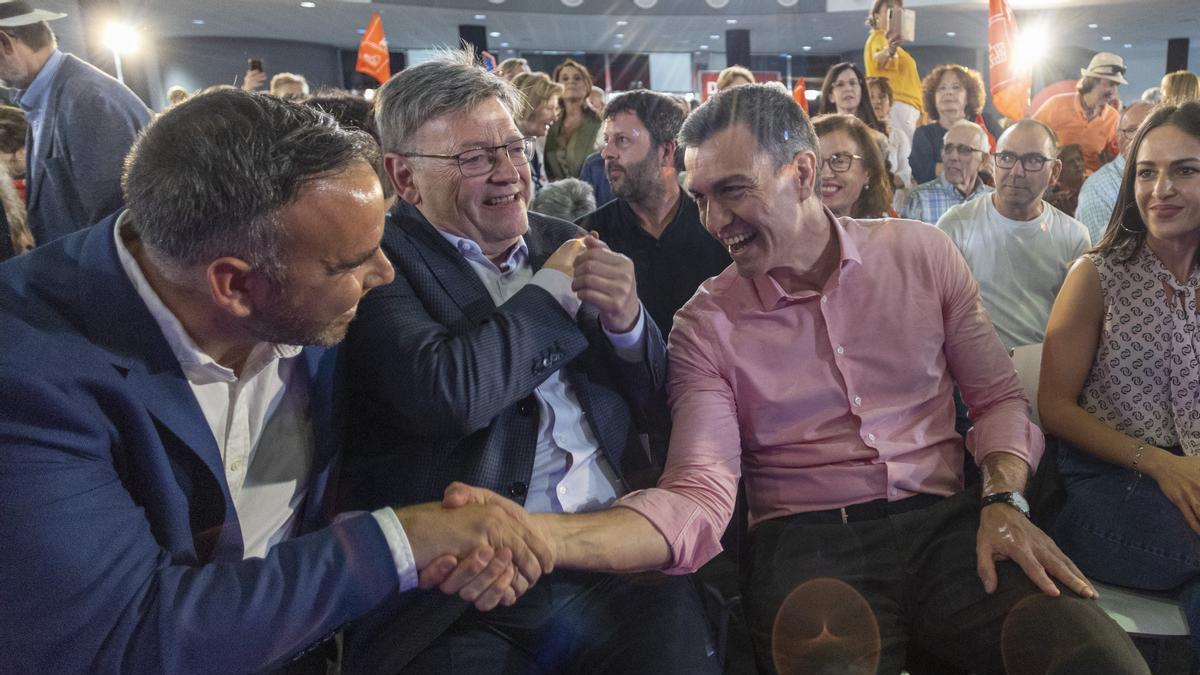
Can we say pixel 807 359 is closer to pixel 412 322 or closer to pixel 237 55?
pixel 412 322

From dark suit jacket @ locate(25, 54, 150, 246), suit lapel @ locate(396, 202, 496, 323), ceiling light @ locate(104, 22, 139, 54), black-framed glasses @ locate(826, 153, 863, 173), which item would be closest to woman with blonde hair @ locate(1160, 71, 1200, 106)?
black-framed glasses @ locate(826, 153, 863, 173)

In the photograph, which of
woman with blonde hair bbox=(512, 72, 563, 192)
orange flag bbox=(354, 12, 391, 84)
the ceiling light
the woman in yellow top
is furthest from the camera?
the ceiling light

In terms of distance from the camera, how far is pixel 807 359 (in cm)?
189

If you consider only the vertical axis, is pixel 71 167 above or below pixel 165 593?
above

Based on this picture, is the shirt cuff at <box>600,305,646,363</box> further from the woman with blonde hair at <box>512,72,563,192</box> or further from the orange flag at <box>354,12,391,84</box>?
→ the orange flag at <box>354,12,391,84</box>

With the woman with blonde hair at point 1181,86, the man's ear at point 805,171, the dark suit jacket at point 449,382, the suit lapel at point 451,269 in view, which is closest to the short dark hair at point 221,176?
the dark suit jacket at point 449,382

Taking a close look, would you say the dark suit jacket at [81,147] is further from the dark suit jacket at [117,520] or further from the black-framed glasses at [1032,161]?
the black-framed glasses at [1032,161]

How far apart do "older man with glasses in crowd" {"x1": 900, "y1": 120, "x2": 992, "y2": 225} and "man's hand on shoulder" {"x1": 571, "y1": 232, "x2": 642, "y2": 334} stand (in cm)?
310

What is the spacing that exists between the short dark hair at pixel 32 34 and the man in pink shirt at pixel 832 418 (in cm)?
289

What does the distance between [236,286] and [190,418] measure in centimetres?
22

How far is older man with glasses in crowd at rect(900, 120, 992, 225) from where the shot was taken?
430cm

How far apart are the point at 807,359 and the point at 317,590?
3.87 ft

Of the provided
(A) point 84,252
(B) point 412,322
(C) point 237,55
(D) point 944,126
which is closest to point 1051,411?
(B) point 412,322

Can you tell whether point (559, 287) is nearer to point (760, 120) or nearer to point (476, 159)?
point (476, 159)
